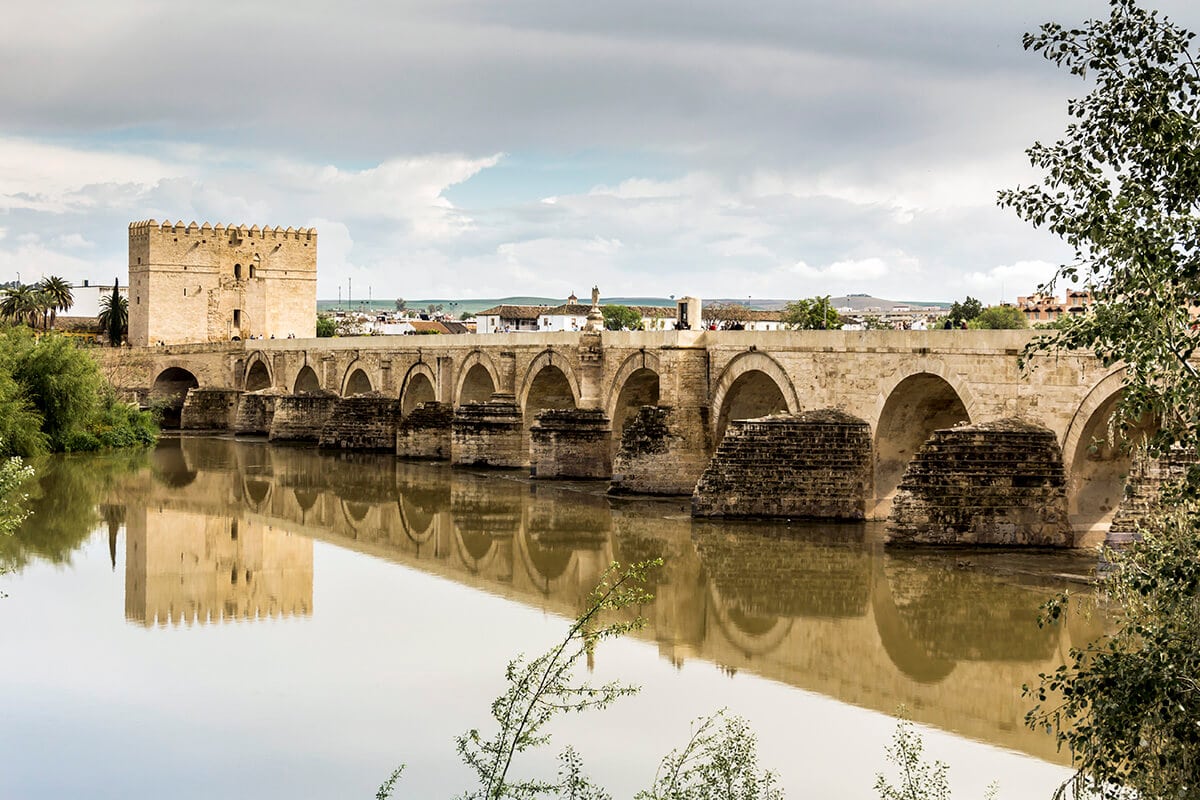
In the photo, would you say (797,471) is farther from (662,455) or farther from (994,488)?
(662,455)

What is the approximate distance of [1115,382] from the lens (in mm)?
14711

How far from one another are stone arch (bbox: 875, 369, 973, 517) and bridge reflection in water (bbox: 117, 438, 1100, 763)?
1083mm

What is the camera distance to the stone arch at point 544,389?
27391 millimetres

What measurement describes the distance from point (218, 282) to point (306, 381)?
7.90 meters

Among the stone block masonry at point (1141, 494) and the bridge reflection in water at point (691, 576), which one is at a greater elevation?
the stone block masonry at point (1141, 494)

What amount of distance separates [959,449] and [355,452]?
19138mm

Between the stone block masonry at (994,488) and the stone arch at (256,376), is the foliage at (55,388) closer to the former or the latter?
the stone arch at (256,376)

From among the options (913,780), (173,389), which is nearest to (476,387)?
(173,389)

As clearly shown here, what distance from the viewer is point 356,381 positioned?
37.5 metres

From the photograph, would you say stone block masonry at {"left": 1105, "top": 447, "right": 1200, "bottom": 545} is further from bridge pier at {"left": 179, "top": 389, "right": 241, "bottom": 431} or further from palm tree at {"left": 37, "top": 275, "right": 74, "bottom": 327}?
palm tree at {"left": 37, "top": 275, "right": 74, "bottom": 327}

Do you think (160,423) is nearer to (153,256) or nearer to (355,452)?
(153,256)

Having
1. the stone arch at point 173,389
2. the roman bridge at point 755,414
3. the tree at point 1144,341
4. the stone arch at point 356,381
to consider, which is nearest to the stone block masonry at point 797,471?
the roman bridge at point 755,414

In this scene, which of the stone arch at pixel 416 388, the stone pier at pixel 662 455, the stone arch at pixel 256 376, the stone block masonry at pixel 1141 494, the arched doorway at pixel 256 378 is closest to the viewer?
the stone block masonry at pixel 1141 494

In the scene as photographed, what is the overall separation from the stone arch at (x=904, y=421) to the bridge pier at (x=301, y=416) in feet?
62.4
